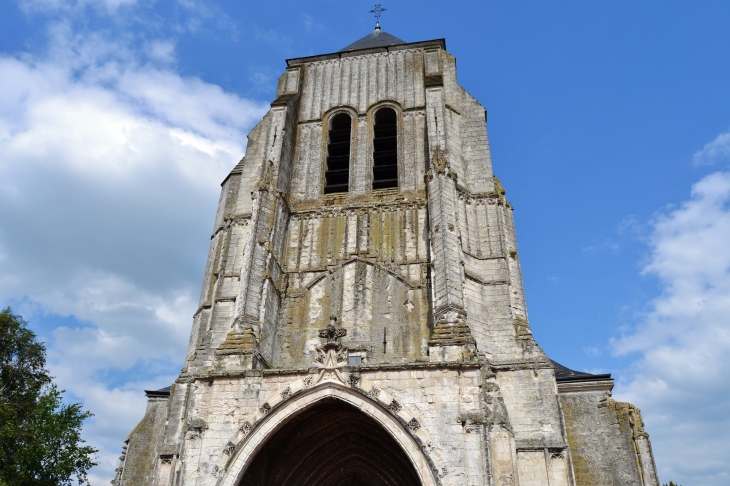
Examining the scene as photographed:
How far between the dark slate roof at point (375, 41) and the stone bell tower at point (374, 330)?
188cm

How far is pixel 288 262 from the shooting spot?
1383 cm

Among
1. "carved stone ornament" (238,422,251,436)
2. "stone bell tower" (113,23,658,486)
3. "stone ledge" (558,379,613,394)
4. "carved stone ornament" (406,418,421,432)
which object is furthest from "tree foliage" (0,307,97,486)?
"stone ledge" (558,379,613,394)

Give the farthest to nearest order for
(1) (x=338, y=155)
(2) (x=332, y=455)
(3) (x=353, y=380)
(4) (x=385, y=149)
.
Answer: (4) (x=385, y=149) < (1) (x=338, y=155) < (2) (x=332, y=455) < (3) (x=353, y=380)

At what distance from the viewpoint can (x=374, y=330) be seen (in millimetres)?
12266

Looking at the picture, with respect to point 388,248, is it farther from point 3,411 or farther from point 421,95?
point 3,411

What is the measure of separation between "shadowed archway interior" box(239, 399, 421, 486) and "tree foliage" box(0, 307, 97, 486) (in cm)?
539

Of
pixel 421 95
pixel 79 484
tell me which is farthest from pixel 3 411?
pixel 421 95

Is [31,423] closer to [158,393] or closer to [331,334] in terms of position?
[158,393]

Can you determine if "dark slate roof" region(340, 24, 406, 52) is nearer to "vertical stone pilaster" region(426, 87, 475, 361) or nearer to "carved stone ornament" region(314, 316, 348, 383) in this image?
"vertical stone pilaster" region(426, 87, 475, 361)

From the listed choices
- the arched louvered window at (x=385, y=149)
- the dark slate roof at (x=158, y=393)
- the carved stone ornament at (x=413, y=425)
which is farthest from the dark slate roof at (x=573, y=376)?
the dark slate roof at (x=158, y=393)

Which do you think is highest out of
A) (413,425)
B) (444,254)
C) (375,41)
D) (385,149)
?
(375,41)

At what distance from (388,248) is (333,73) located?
6778 mm

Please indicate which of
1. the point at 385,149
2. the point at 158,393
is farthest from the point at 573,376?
the point at 158,393

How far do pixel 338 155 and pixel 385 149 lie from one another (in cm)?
131
